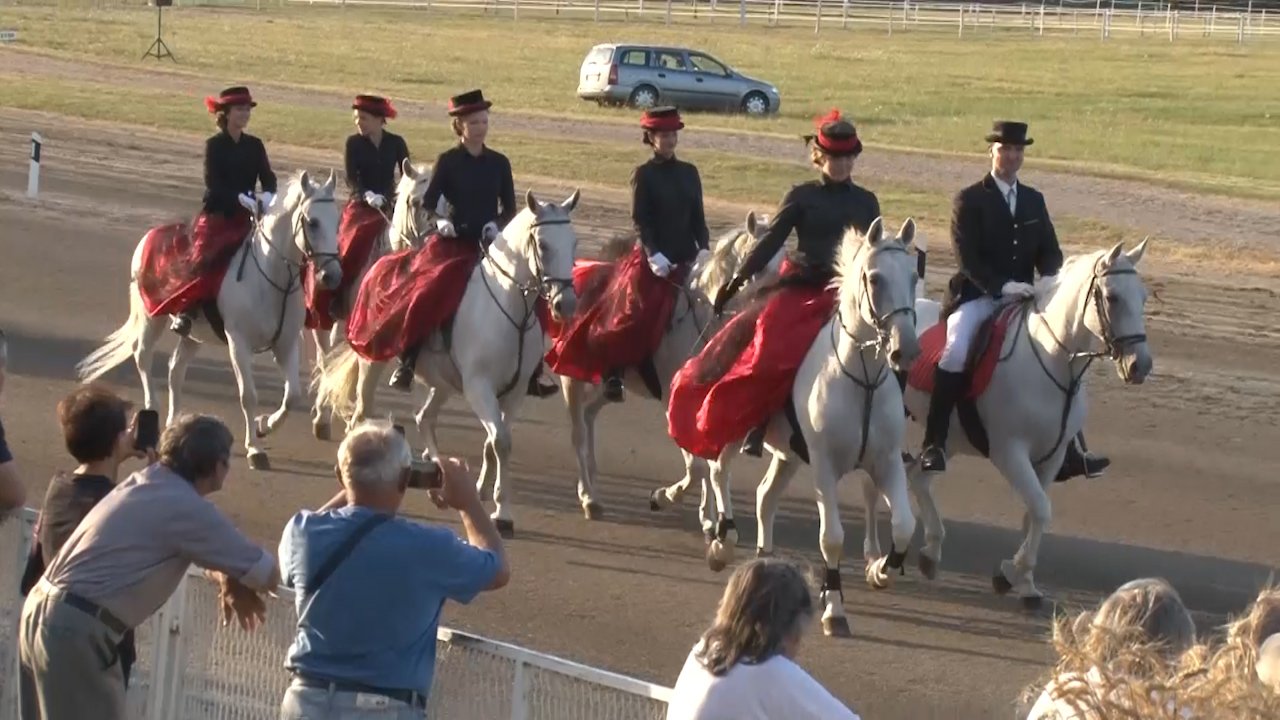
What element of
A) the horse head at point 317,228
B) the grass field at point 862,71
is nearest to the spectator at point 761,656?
the horse head at point 317,228

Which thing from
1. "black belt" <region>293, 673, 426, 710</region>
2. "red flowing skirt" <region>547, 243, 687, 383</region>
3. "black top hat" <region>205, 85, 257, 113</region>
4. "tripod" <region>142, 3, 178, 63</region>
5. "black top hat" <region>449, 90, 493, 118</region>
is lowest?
"tripod" <region>142, 3, 178, 63</region>

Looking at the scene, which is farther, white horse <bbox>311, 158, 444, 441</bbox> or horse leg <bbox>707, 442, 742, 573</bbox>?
white horse <bbox>311, 158, 444, 441</bbox>

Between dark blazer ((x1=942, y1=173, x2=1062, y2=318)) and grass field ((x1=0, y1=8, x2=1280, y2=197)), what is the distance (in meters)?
20.8

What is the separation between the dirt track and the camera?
34.9 feet

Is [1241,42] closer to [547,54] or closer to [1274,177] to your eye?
[547,54]

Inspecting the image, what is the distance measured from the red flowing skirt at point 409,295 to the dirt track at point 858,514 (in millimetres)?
1073

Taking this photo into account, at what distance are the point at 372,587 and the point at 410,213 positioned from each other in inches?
391

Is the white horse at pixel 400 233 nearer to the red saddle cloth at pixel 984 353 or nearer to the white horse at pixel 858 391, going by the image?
the red saddle cloth at pixel 984 353

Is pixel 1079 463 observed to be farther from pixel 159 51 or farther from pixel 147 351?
pixel 159 51

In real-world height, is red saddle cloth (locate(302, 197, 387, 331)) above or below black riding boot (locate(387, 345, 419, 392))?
above

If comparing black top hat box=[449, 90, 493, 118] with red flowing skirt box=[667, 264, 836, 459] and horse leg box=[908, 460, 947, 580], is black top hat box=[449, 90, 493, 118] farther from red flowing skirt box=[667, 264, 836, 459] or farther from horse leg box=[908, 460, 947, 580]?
horse leg box=[908, 460, 947, 580]

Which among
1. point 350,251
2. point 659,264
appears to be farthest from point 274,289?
point 659,264

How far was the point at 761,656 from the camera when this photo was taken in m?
5.36

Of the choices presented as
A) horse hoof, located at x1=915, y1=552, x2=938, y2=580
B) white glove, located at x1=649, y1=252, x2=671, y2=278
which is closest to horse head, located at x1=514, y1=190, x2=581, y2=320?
white glove, located at x1=649, y1=252, x2=671, y2=278
